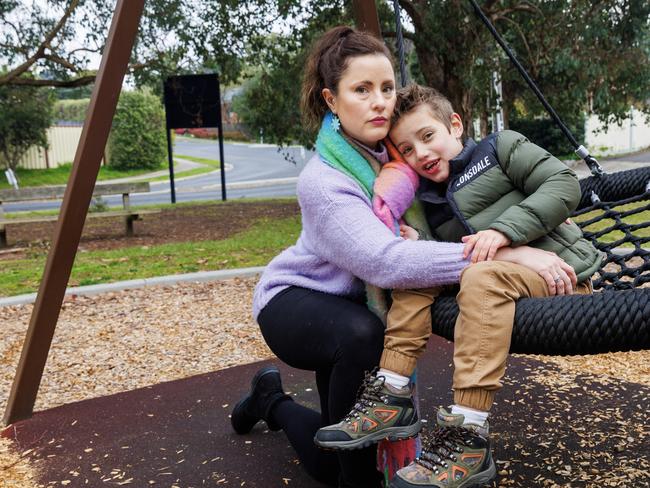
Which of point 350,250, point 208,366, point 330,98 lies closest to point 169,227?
point 208,366

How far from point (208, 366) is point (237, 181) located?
19294 mm

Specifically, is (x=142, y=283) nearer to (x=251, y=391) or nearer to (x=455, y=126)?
(x=251, y=391)

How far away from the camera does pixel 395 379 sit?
5.91 feet

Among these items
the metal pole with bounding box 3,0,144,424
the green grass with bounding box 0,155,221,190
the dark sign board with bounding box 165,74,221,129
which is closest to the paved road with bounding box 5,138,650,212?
the green grass with bounding box 0,155,221,190

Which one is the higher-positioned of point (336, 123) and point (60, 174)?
point (336, 123)

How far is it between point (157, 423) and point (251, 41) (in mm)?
7616

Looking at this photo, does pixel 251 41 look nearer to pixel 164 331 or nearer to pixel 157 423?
pixel 164 331

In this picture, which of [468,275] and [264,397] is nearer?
[468,275]

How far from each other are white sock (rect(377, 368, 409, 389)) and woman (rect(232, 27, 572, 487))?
7cm

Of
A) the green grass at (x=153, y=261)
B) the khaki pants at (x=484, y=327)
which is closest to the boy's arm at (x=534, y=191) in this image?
the khaki pants at (x=484, y=327)

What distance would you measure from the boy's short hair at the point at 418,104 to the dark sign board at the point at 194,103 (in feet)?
34.3

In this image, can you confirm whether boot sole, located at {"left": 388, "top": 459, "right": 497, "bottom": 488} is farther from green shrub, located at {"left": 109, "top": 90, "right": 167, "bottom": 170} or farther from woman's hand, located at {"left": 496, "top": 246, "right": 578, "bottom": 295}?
green shrub, located at {"left": 109, "top": 90, "right": 167, "bottom": 170}

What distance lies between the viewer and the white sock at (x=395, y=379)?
1.80 meters

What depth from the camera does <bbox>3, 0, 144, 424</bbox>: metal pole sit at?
2924mm
